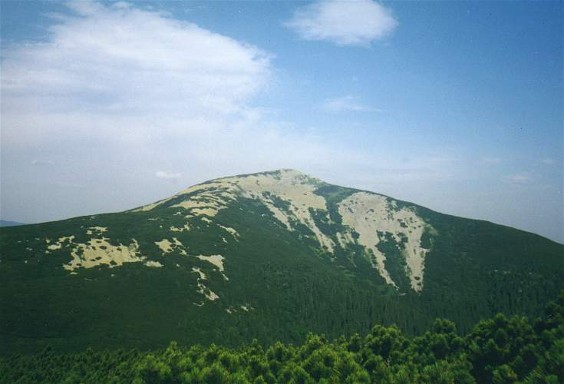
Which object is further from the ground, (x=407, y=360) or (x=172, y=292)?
(x=407, y=360)

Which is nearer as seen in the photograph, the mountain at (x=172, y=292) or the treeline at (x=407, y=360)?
the treeline at (x=407, y=360)

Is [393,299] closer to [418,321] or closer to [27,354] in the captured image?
[418,321]

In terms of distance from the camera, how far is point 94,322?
9775 cm

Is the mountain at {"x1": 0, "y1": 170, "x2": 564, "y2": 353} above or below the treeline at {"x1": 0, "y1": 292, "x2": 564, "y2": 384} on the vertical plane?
below

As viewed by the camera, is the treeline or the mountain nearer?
the treeline

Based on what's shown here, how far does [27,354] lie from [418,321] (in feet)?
558

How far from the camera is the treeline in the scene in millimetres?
24875

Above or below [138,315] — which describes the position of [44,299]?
above

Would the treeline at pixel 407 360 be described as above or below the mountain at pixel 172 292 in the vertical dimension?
above

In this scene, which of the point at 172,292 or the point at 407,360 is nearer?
the point at 407,360

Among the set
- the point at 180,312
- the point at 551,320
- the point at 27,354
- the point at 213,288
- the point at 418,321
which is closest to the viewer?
the point at 551,320

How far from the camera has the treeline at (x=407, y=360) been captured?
24.9 meters

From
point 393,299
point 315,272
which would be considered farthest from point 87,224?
point 393,299

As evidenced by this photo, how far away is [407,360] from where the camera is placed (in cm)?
3653
